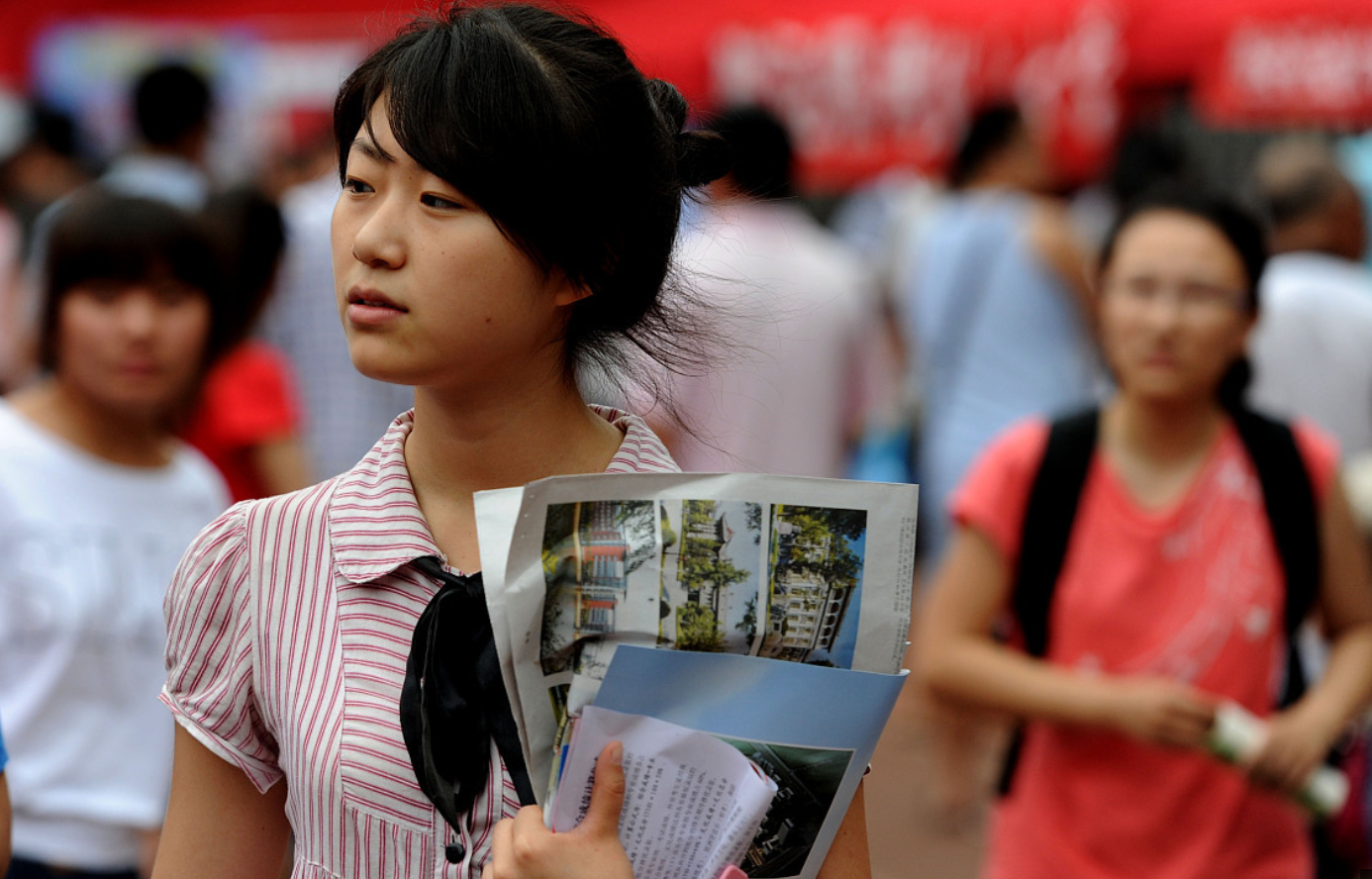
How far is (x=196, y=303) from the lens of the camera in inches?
123

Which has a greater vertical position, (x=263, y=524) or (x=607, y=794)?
(x=263, y=524)

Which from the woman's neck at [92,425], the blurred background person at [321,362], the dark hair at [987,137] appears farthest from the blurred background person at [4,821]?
the dark hair at [987,137]

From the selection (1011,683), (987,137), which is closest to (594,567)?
(1011,683)

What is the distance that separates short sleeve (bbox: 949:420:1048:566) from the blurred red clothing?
172cm

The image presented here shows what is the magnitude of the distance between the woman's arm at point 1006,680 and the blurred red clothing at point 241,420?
165 cm

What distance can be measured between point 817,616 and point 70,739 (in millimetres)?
1765

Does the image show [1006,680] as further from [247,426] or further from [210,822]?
[247,426]

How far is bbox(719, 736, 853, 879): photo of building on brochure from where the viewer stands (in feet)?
4.70

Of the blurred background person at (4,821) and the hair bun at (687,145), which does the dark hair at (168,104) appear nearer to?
→ the blurred background person at (4,821)

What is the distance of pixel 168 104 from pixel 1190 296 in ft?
13.1

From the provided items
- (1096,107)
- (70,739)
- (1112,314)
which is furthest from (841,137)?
(70,739)

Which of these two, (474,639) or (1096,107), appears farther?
(1096,107)

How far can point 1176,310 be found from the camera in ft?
10.2

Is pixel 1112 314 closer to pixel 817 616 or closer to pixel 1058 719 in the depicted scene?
pixel 1058 719
